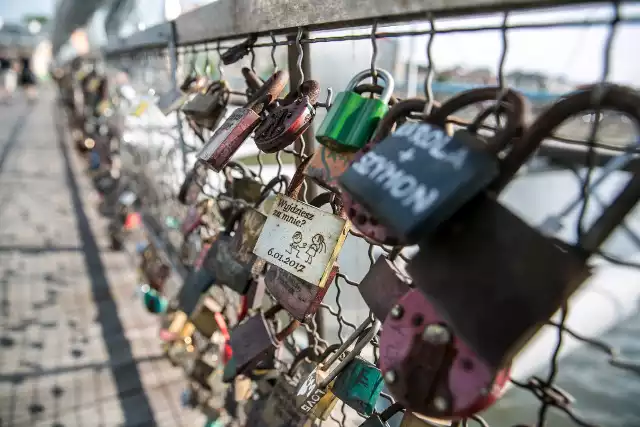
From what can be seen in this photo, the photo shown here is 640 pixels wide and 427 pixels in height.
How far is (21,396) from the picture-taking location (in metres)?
1.60

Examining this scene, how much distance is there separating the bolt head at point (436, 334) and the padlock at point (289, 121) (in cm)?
30

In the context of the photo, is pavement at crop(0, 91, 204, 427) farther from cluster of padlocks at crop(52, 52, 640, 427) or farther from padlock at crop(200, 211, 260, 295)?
cluster of padlocks at crop(52, 52, 640, 427)

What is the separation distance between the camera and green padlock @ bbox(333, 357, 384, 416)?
55cm

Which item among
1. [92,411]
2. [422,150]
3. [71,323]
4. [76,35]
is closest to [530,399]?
[92,411]

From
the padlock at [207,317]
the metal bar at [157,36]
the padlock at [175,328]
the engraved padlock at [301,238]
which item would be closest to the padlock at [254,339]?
the engraved padlock at [301,238]

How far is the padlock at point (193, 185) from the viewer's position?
101cm

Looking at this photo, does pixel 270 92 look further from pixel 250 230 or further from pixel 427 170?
pixel 427 170

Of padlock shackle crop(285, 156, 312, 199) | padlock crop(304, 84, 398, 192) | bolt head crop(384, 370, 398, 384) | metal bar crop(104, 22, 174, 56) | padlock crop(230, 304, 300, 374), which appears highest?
metal bar crop(104, 22, 174, 56)

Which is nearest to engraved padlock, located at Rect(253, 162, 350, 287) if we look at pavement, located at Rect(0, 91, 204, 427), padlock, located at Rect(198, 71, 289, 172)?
padlock, located at Rect(198, 71, 289, 172)

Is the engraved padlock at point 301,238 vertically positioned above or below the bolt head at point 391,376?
above

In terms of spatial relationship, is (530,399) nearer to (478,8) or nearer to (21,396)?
(21,396)

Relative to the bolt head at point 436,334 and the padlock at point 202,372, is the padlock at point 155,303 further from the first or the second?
the bolt head at point 436,334

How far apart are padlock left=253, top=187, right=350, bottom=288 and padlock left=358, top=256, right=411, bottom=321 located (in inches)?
2.5

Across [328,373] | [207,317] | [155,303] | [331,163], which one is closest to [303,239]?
[331,163]
